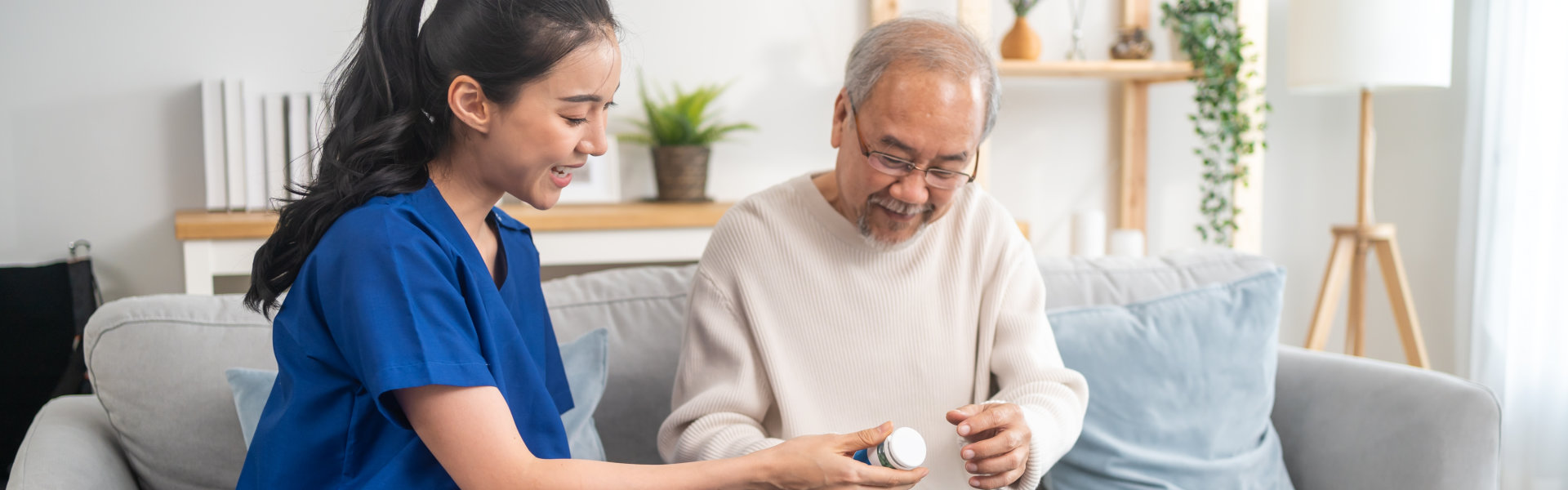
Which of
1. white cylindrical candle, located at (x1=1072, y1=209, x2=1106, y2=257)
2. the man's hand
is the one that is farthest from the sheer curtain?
the man's hand

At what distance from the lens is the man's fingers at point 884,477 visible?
2.99 ft

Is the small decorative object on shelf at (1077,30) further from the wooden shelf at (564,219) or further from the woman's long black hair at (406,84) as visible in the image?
the woman's long black hair at (406,84)

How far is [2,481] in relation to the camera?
1991 millimetres

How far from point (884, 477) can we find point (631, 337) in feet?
2.25

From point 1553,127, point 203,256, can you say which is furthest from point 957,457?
point 1553,127

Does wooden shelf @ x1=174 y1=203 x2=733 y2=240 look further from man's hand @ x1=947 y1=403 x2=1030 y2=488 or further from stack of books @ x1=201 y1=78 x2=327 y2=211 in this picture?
man's hand @ x1=947 y1=403 x2=1030 y2=488

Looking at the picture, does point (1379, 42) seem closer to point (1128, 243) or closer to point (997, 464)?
point (1128, 243)

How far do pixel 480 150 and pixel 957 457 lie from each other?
2.40 ft

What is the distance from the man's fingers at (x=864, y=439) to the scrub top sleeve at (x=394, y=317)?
1.09 feet

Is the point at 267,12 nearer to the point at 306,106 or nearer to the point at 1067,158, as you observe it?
the point at 306,106

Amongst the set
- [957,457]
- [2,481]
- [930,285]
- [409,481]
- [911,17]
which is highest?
[911,17]

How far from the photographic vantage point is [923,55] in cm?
117

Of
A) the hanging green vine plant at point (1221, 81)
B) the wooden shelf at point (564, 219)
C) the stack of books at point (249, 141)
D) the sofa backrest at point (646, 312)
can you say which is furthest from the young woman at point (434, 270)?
the hanging green vine plant at point (1221, 81)

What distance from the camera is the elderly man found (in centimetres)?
119
